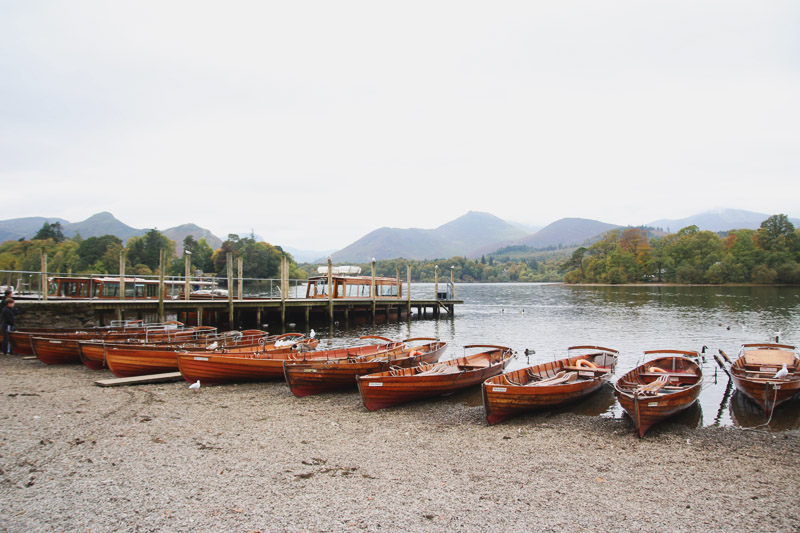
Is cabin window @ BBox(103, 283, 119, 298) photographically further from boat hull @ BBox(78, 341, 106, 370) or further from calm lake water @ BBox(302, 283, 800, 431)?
boat hull @ BBox(78, 341, 106, 370)

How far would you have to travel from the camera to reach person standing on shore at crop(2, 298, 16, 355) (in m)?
19.6

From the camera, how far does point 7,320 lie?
66.1ft

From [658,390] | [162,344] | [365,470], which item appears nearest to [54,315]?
[162,344]

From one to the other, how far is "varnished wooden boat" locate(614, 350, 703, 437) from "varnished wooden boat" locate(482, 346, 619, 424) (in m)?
1.12

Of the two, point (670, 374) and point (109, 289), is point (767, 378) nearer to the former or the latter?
point (670, 374)

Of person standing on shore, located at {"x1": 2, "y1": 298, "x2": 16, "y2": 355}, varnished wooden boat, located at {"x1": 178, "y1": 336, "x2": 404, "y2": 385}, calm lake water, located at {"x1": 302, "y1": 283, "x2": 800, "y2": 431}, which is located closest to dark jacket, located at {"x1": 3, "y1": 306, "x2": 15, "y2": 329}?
person standing on shore, located at {"x1": 2, "y1": 298, "x2": 16, "y2": 355}

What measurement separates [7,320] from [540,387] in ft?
72.5

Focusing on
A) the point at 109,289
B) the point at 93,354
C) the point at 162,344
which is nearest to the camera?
the point at 93,354

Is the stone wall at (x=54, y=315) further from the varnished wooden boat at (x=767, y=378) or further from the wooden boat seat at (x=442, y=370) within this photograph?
the varnished wooden boat at (x=767, y=378)

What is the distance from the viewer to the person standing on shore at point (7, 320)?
19.6 m

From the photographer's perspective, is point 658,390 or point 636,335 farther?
point 636,335

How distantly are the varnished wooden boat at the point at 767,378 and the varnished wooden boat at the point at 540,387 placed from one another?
12.2ft

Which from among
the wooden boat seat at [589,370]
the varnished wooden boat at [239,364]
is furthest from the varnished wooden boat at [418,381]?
the wooden boat seat at [589,370]

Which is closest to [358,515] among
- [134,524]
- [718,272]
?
[134,524]
